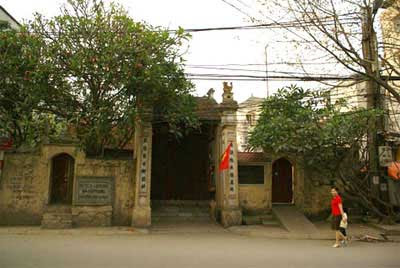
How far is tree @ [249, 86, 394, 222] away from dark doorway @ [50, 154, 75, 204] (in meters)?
7.57

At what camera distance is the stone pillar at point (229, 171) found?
13.4m

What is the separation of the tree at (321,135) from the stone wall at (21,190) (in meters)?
8.41

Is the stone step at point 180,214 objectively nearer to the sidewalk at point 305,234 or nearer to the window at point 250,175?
the window at point 250,175

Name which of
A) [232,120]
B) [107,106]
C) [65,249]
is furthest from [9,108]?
[232,120]

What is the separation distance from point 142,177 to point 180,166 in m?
4.85

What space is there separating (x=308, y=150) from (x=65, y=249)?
912 centimetres

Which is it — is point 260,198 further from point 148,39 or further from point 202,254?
point 148,39

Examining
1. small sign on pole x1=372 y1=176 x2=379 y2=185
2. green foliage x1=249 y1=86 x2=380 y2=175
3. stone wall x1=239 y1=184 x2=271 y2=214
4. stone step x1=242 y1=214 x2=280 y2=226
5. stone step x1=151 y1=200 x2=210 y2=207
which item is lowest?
stone step x1=242 y1=214 x2=280 y2=226

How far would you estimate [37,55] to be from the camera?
11.5 meters

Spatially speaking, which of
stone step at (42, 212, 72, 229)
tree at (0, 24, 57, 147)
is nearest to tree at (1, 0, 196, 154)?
tree at (0, 24, 57, 147)

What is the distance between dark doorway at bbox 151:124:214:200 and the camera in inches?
682

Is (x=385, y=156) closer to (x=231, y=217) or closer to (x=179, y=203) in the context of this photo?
(x=231, y=217)

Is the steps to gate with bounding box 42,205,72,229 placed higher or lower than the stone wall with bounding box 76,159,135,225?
lower

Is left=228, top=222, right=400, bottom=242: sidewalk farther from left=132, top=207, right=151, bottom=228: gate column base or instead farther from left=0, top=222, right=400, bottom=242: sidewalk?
left=132, top=207, right=151, bottom=228: gate column base
